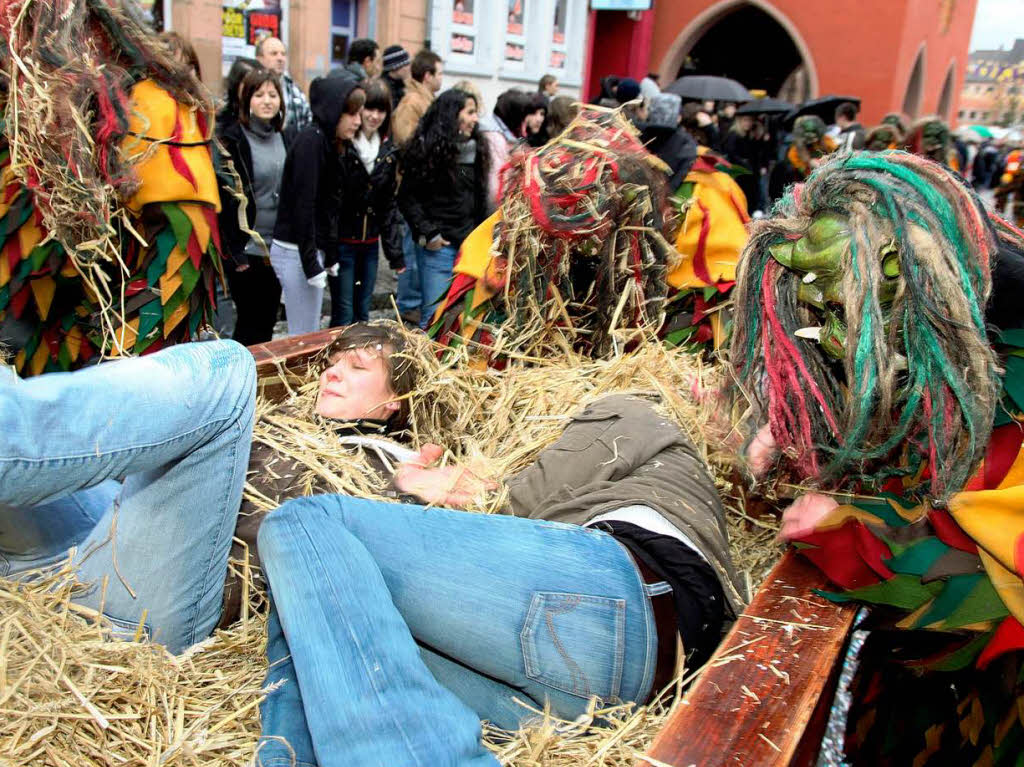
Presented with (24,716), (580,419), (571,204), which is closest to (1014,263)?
(580,419)

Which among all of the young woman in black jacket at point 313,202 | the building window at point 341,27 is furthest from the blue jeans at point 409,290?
the building window at point 341,27

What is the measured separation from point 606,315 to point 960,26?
2724 centimetres

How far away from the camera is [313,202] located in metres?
4.50

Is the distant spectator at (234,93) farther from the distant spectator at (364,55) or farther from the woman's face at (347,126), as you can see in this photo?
the distant spectator at (364,55)

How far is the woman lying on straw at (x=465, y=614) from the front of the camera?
131 cm

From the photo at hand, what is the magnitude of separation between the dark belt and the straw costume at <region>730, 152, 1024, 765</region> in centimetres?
38

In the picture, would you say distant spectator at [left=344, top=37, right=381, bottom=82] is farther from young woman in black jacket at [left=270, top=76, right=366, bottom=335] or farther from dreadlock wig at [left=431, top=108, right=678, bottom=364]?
dreadlock wig at [left=431, top=108, right=678, bottom=364]

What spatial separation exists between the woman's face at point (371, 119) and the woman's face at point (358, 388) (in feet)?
9.58

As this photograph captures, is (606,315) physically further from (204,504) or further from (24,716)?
(24,716)

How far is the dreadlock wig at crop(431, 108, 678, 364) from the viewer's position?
276 centimetres

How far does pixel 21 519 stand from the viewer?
1.75 m

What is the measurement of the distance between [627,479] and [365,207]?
143 inches

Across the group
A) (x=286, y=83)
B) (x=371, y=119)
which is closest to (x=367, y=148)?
(x=371, y=119)

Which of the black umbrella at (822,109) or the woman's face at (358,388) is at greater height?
the black umbrella at (822,109)
